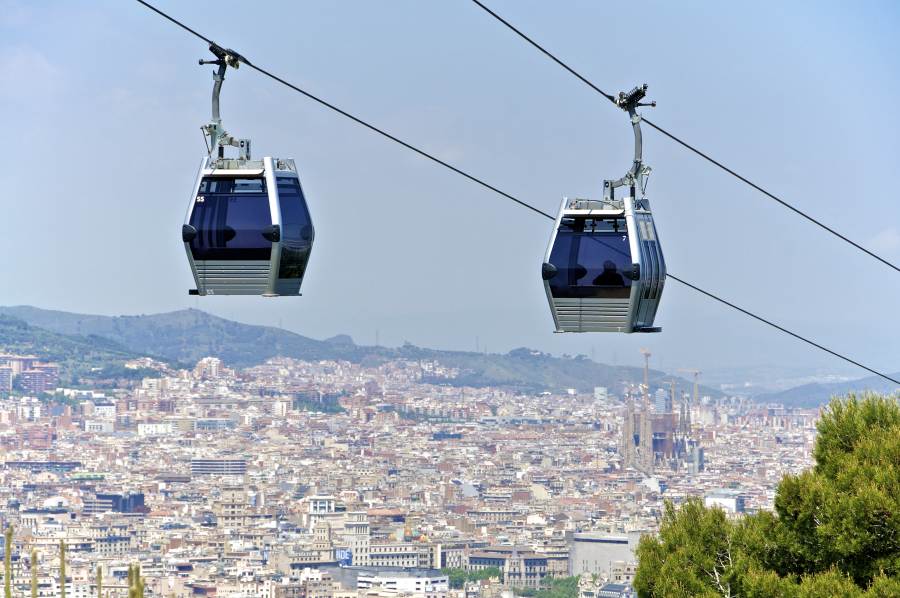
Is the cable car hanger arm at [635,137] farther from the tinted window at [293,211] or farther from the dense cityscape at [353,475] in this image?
the dense cityscape at [353,475]

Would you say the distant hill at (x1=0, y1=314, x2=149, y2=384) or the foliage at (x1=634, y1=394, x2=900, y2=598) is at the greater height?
the distant hill at (x1=0, y1=314, x2=149, y2=384)

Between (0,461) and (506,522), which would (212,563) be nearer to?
(506,522)

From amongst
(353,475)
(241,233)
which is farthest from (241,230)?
(353,475)

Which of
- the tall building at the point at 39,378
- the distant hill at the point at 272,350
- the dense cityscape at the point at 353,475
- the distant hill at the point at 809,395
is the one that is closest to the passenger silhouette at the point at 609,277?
the dense cityscape at the point at 353,475

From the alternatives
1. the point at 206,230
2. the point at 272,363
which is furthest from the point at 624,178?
the point at 272,363

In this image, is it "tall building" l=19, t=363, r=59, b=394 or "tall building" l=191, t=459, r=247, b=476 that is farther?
"tall building" l=19, t=363, r=59, b=394

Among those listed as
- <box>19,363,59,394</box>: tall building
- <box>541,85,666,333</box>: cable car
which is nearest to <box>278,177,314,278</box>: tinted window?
<box>541,85,666,333</box>: cable car

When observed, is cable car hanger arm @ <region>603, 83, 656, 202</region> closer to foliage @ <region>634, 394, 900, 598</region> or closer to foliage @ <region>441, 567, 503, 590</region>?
foliage @ <region>634, 394, 900, 598</region>
